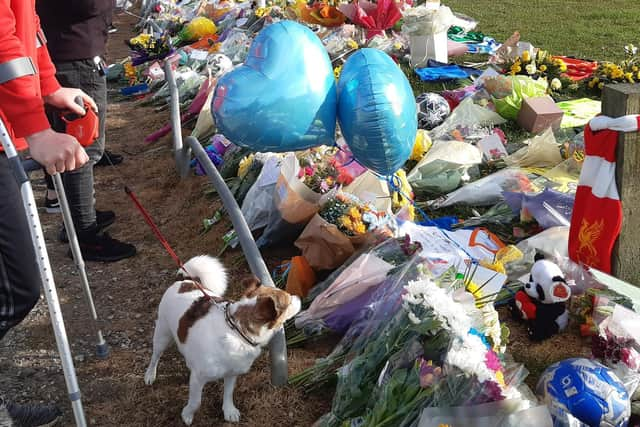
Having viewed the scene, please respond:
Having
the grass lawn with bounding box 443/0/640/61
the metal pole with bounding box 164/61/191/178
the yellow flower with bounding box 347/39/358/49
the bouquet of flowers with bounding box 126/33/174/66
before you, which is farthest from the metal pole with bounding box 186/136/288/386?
the bouquet of flowers with bounding box 126/33/174/66

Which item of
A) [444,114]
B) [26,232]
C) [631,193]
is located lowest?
[444,114]

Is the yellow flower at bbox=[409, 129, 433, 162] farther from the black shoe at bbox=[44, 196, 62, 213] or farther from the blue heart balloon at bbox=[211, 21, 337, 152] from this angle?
the black shoe at bbox=[44, 196, 62, 213]

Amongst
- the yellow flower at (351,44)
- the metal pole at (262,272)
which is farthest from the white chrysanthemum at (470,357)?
the yellow flower at (351,44)

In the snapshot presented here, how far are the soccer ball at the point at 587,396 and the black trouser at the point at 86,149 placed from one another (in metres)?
2.99

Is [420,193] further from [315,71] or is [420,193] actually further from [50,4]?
[50,4]

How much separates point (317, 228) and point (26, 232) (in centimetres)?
158

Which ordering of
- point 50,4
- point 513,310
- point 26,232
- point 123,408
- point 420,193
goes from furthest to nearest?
point 420,193 → point 50,4 → point 513,310 → point 123,408 → point 26,232

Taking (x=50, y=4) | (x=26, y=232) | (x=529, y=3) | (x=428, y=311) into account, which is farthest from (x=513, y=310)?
(x=529, y=3)

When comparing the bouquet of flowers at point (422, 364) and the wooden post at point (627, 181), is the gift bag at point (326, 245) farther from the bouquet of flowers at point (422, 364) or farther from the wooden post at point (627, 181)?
the wooden post at point (627, 181)

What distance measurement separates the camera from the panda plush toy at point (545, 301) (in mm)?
2775

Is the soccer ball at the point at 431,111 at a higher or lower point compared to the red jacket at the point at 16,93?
lower

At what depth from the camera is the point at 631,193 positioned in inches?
110

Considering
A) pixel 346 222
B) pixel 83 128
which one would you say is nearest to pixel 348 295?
pixel 346 222

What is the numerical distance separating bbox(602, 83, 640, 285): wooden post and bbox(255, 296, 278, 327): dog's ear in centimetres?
179
